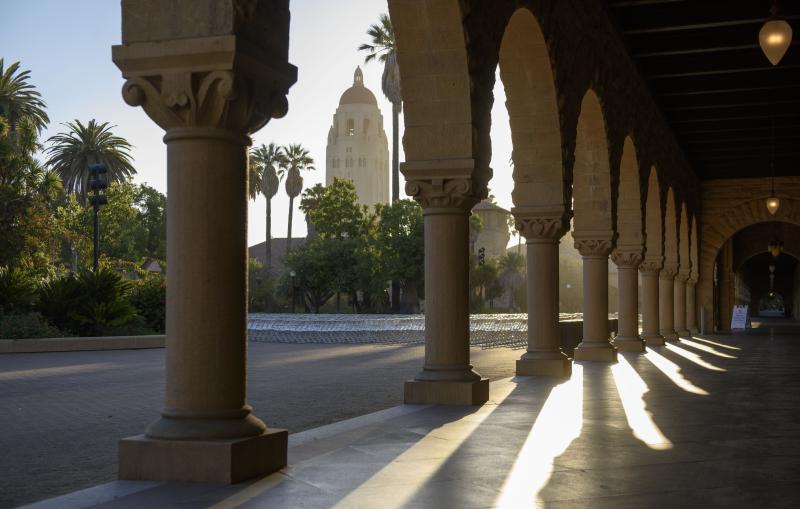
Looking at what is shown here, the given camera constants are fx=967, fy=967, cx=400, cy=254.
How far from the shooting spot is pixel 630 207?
66.1ft

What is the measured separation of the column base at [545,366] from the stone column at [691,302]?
20.7 meters

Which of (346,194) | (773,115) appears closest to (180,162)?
(773,115)

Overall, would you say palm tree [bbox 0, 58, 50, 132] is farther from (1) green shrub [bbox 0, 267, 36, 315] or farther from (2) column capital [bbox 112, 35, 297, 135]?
(2) column capital [bbox 112, 35, 297, 135]

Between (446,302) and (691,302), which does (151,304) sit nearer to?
(691,302)

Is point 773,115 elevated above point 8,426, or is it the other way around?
point 773,115

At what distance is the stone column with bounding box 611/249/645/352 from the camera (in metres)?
20.1

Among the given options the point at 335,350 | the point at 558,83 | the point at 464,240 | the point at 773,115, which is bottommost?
the point at 335,350

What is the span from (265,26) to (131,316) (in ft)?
65.6

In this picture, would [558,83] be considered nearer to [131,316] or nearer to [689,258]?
[131,316]

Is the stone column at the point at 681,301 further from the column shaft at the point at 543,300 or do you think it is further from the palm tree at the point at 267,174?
the palm tree at the point at 267,174

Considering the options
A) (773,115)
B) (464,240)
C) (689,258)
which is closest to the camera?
(464,240)

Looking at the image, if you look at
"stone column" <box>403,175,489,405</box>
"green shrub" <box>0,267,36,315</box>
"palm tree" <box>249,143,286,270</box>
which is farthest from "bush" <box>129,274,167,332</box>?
"palm tree" <box>249,143,286,270</box>

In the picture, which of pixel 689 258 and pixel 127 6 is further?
pixel 689 258

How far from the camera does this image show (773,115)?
23.5 m
